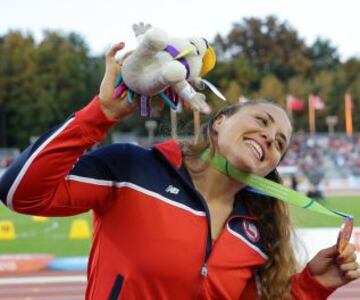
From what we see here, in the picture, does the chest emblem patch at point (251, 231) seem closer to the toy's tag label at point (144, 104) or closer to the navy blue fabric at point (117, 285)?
the navy blue fabric at point (117, 285)

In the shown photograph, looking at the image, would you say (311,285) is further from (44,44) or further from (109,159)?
(44,44)

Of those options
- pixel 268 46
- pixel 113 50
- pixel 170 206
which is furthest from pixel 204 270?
pixel 268 46

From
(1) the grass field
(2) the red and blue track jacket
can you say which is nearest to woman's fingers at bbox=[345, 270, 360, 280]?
(2) the red and blue track jacket

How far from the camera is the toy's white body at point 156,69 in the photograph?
1.61 meters

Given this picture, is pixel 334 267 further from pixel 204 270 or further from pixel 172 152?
pixel 172 152

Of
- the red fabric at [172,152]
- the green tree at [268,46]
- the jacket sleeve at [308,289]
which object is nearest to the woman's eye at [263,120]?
the red fabric at [172,152]

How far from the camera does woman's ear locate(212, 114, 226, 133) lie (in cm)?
208

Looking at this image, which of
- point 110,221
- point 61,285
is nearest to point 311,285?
point 110,221

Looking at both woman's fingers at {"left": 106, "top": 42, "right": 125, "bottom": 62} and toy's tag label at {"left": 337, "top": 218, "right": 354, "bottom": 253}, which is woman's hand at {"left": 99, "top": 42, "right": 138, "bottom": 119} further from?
toy's tag label at {"left": 337, "top": 218, "right": 354, "bottom": 253}

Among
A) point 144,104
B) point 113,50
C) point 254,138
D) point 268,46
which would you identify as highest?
point 113,50

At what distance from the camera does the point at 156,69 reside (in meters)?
1.64

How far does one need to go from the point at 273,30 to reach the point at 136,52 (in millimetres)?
61796

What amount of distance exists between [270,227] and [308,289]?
9.1 inches

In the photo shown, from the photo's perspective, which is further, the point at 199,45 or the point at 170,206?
the point at 170,206
